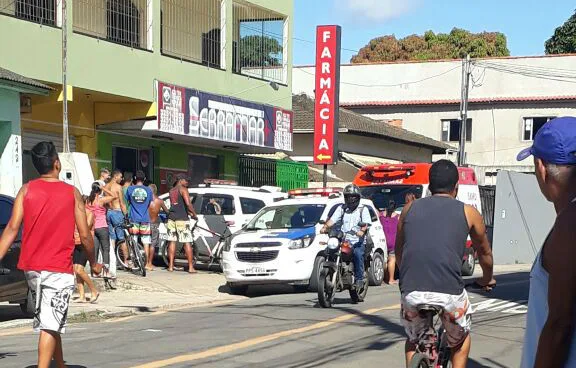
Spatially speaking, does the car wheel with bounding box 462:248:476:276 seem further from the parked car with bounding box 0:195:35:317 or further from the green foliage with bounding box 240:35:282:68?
the parked car with bounding box 0:195:35:317

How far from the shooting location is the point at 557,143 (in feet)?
11.7

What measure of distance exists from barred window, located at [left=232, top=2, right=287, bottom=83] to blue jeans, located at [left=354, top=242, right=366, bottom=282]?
45.5 feet

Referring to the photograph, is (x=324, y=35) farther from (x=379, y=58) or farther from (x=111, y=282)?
(x=379, y=58)

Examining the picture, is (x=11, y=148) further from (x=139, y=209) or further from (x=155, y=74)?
(x=155, y=74)

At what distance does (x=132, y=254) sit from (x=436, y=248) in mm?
12553

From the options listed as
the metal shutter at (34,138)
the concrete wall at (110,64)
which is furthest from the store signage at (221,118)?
the metal shutter at (34,138)

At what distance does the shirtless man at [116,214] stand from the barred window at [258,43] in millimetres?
10209

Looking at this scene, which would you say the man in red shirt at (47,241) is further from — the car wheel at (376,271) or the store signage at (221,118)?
the store signage at (221,118)

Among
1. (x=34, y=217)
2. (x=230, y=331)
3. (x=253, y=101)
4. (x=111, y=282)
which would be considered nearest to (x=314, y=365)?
(x=230, y=331)

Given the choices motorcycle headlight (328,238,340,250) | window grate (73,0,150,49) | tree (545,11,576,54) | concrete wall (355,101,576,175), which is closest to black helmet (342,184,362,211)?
motorcycle headlight (328,238,340,250)

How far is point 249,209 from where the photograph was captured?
68.8 feet

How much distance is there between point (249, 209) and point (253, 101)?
7.63 metres

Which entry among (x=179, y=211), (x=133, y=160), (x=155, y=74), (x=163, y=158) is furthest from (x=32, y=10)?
(x=163, y=158)

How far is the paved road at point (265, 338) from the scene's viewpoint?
9711 mm
